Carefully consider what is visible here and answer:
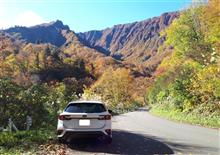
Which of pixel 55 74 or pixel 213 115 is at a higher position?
pixel 55 74

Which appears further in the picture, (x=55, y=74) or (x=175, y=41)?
(x=55, y=74)

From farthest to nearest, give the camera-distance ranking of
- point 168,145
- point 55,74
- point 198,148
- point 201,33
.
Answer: point 55,74
point 201,33
point 168,145
point 198,148

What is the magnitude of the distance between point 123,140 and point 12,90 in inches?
224

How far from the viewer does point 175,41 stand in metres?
40.5

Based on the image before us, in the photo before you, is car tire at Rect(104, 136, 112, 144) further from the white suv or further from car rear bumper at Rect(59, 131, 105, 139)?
car rear bumper at Rect(59, 131, 105, 139)

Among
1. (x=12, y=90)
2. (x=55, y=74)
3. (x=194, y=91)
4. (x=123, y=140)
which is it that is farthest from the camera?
(x=55, y=74)

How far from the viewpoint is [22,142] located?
13.9 m

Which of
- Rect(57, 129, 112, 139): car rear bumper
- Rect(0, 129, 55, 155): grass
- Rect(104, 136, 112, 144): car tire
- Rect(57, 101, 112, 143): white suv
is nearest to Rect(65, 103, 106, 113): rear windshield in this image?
Rect(57, 101, 112, 143): white suv

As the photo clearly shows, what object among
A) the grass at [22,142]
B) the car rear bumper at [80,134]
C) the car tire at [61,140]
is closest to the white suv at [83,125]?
the car rear bumper at [80,134]

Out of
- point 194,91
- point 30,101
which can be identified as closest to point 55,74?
point 194,91

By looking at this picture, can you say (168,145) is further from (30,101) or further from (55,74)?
(55,74)

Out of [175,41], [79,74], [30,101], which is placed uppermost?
[79,74]

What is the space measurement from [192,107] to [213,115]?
260 inches

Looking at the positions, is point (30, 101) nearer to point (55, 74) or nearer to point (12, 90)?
point (12, 90)
